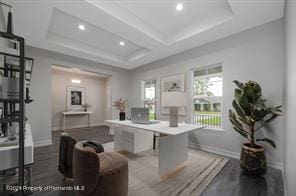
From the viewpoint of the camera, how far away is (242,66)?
117 inches

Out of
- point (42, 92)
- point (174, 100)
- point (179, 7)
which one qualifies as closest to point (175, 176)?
point (174, 100)

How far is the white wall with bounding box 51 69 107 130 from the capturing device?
20.2 ft

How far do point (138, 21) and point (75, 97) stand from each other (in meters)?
5.24

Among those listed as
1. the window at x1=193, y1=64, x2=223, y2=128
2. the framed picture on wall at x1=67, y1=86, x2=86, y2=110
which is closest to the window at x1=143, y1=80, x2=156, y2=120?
the window at x1=193, y1=64, x2=223, y2=128

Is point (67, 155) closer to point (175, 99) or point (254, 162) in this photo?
point (175, 99)

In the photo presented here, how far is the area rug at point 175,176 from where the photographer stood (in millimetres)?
1907

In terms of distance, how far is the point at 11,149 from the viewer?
1.20 metres

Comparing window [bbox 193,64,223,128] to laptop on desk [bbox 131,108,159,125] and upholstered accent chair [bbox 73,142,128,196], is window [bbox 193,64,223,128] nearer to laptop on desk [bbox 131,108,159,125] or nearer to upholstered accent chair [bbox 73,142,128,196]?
laptop on desk [bbox 131,108,159,125]

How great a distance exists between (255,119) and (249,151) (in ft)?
1.81

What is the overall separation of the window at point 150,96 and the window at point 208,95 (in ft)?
5.44

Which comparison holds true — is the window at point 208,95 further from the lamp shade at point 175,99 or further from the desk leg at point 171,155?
the lamp shade at point 175,99

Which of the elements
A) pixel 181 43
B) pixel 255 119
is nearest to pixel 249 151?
pixel 255 119

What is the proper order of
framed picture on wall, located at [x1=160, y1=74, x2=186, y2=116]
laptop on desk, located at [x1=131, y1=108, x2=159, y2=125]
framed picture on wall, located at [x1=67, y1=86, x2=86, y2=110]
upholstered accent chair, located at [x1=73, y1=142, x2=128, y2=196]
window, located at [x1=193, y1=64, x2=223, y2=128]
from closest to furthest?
upholstered accent chair, located at [x1=73, y1=142, x2=128, y2=196] → laptop on desk, located at [x1=131, y1=108, x2=159, y2=125] → window, located at [x1=193, y1=64, x2=223, y2=128] → framed picture on wall, located at [x1=160, y1=74, x2=186, y2=116] → framed picture on wall, located at [x1=67, y1=86, x2=86, y2=110]

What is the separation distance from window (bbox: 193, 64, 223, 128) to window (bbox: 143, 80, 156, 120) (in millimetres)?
1658
